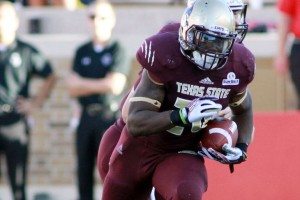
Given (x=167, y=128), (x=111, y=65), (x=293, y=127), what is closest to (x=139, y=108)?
(x=167, y=128)

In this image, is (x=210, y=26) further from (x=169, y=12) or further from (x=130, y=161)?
(x=169, y=12)

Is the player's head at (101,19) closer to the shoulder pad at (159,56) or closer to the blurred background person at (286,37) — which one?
the blurred background person at (286,37)

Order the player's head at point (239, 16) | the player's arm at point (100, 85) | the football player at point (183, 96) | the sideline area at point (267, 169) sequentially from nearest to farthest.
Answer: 1. the football player at point (183, 96)
2. the player's head at point (239, 16)
3. the sideline area at point (267, 169)
4. the player's arm at point (100, 85)

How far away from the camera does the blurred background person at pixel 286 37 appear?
8.32 metres

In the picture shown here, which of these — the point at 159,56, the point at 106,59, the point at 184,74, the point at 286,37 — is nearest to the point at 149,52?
the point at 159,56

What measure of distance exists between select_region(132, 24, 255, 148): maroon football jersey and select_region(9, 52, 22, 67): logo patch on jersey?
3.13 meters

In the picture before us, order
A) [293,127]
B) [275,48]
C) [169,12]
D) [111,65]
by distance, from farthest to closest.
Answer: [169,12] → [275,48] → [111,65] → [293,127]

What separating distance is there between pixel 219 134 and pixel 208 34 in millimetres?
491

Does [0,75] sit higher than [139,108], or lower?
lower

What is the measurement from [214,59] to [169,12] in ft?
17.4

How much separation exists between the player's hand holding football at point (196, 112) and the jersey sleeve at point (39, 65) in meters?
3.41

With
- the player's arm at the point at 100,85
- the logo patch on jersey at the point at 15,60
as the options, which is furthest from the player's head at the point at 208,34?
the logo patch on jersey at the point at 15,60

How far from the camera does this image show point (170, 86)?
567cm

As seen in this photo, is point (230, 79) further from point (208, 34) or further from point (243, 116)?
point (243, 116)
